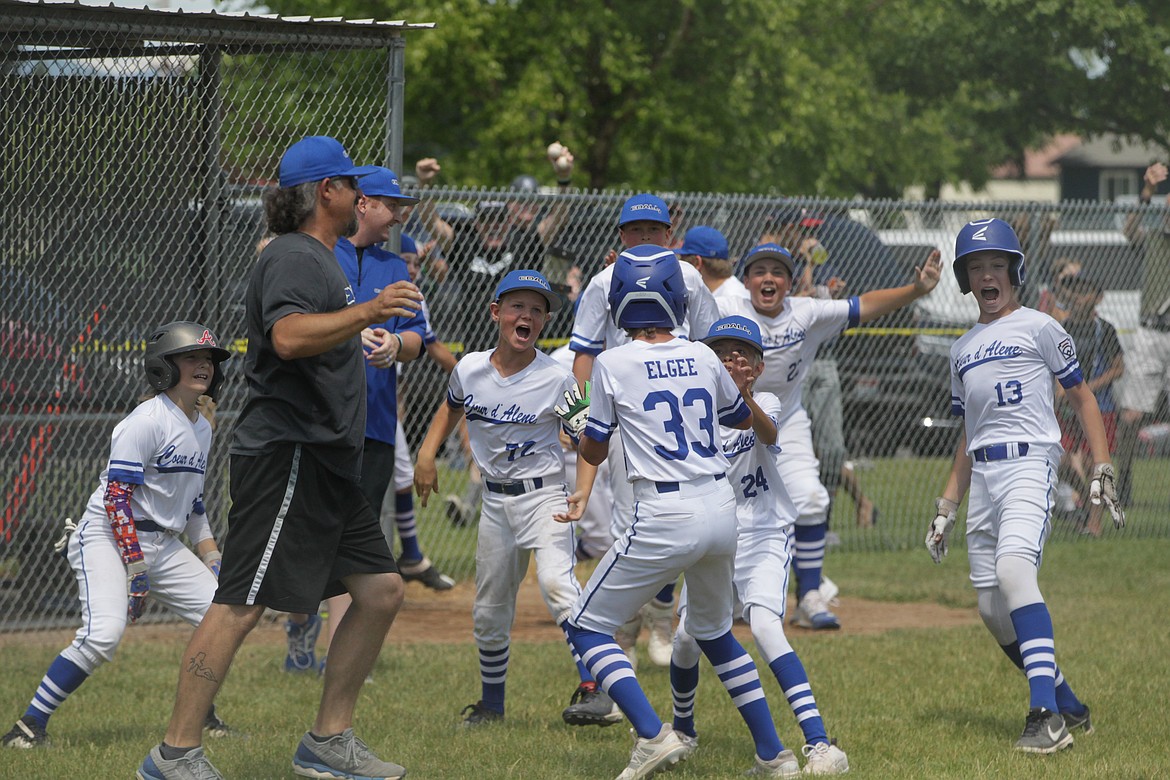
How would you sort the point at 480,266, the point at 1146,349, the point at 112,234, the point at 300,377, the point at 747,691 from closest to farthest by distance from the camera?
the point at 300,377 → the point at 747,691 → the point at 112,234 → the point at 480,266 → the point at 1146,349

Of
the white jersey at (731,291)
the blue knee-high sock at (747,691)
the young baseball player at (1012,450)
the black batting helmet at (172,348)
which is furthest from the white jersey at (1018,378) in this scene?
the black batting helmet at (172,348)

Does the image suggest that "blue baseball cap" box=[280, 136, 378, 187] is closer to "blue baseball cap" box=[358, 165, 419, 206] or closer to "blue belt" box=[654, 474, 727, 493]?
"blue belt" box=[654, 474, 727, 493]

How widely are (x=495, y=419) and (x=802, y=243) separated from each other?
4.32 meters

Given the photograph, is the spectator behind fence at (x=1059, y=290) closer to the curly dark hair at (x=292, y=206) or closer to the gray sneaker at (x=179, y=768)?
the curly dark hair at (x=292, y=206)

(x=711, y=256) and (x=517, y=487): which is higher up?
(x=711, y=256)

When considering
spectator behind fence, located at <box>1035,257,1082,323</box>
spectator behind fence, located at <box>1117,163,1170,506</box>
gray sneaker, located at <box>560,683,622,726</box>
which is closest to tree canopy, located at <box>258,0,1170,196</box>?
spectator behind fence, located at <box>1117,163,1170,506</box>

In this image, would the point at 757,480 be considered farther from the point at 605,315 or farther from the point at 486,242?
the point at 486,242

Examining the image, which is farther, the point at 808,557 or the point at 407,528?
the point at 407,528

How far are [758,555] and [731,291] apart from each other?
7.67ft

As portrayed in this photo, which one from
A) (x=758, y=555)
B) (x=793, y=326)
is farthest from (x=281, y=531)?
(x=793, y=326)

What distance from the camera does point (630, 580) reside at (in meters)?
5.01

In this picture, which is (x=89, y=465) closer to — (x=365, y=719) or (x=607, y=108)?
(x=365, y=719)

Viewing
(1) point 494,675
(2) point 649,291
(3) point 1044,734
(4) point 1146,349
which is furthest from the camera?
(4) point 1146,349

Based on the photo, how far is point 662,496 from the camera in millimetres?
4938
